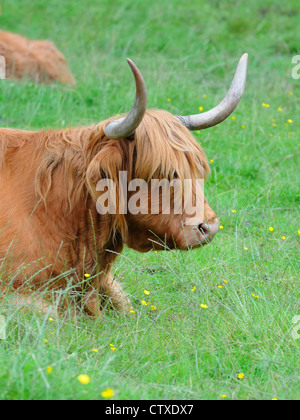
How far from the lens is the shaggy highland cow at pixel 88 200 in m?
3.91

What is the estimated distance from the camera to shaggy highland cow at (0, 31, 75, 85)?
324 inches

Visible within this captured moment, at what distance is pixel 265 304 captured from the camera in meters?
4.14

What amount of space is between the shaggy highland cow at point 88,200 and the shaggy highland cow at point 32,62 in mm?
4210

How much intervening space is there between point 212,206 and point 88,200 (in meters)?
2.12

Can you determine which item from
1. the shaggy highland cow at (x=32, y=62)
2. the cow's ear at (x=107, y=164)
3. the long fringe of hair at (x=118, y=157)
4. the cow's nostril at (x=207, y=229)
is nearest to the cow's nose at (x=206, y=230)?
the cow's nostril at (x=207, y=229)

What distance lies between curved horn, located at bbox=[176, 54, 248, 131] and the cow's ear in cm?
56

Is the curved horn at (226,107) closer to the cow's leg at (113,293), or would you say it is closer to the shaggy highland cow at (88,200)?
the shaggy highland cow at (88,200)

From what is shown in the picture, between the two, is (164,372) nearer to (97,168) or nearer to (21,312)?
(21,312)

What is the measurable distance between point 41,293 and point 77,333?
30 cm

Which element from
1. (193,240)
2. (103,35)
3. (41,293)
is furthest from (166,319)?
(103,35)

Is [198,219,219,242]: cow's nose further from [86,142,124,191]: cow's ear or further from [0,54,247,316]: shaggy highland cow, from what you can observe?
[86,142,124,191]: cow's ear

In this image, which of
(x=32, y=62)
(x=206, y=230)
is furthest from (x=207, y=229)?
(x=32, y=62)

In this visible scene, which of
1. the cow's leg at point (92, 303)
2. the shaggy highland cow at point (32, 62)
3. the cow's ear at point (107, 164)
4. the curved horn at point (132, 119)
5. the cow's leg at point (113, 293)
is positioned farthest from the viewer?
the shaggy highland cow at point (32, 62)
